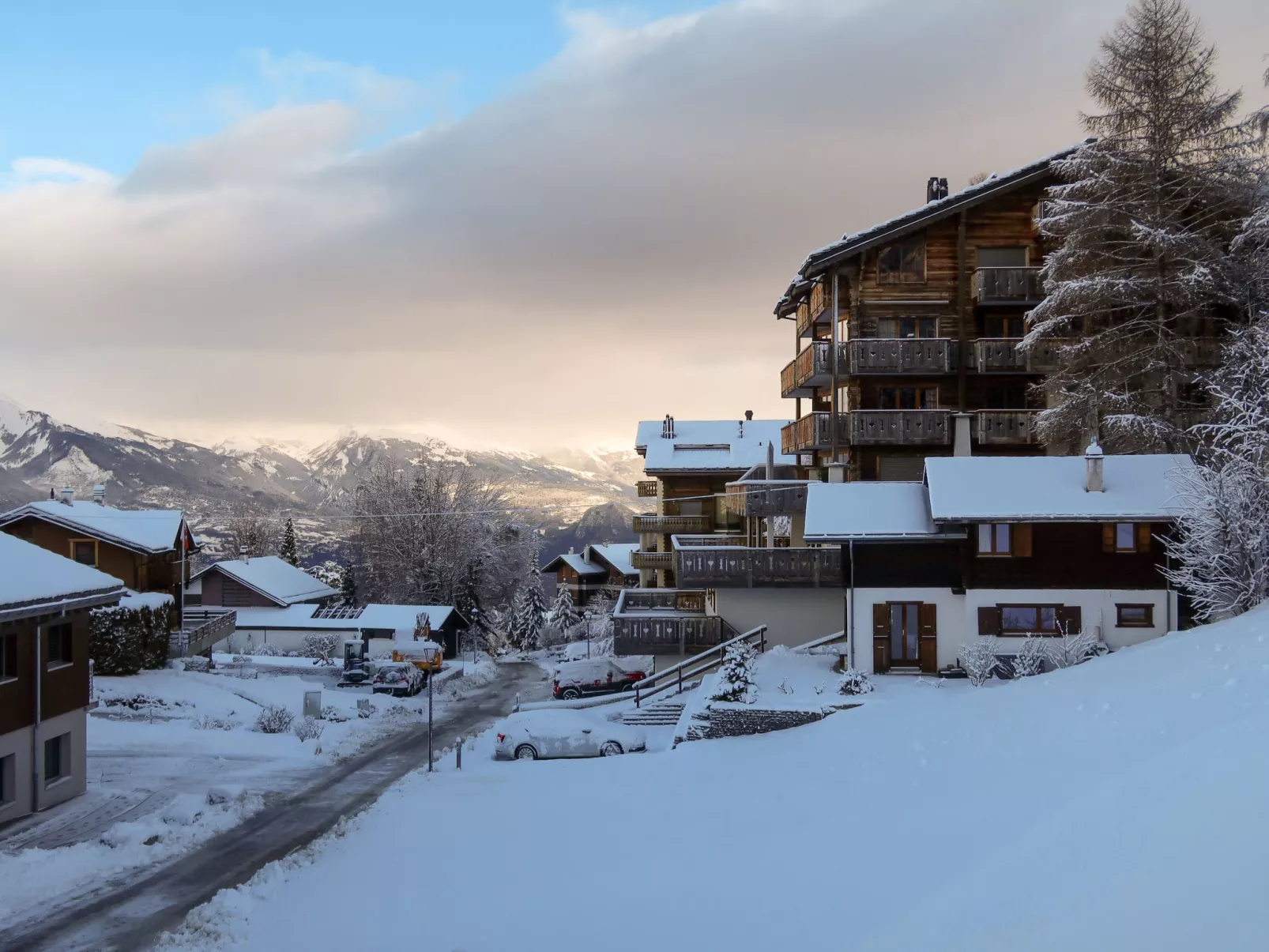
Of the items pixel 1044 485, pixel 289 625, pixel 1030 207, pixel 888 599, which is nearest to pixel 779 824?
pixel 888 599

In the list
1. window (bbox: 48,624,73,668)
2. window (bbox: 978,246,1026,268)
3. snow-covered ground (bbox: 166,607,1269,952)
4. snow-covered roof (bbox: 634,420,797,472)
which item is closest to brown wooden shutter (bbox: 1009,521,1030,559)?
snow-covered ground (bbox: 166,607,1269,952)

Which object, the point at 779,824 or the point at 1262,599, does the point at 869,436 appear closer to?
the point at 1262,599

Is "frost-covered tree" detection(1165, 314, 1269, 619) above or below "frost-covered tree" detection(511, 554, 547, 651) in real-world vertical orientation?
above

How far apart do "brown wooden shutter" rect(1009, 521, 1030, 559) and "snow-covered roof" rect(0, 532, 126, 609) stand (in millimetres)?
24290

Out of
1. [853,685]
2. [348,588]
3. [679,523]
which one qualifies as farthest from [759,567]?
[348,588]

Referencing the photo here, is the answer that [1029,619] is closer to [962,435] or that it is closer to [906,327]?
[962,435]

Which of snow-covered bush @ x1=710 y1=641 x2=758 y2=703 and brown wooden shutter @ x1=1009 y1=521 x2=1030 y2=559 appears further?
brown wooden shutter @ x1=1009 y1=521 x2=1030 y2=559

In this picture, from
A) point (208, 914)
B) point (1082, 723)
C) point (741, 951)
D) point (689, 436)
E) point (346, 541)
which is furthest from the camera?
point (346, 541)

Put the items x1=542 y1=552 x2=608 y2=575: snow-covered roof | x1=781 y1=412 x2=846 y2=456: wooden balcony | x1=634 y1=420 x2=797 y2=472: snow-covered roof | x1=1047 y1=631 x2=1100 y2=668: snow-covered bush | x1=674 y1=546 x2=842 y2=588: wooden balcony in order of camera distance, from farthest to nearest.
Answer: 1. x1=542 y1=552 x2=608 y2=575: snow-covered roof
2. x1=634 y1=420 x2=797 y2=472: snow-covered roof
3. x1=781 y1=412 x2=846 y2=456: wooden balcony
4. x1=674 y1=546 x2=842 y2=588: wooden balcony
5. x1=1047 y1=631 x2=1100 y2=668: snow-covered bush

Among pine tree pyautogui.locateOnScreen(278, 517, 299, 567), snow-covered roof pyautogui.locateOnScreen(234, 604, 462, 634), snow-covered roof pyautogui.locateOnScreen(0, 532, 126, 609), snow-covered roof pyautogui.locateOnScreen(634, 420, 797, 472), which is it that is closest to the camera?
snow-covered roof pyautogui.locateOnScreen(0, 532, 126, 609)

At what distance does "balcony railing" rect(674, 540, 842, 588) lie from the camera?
3509cm

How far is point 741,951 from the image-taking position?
12906 mm

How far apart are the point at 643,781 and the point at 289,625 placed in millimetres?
44471

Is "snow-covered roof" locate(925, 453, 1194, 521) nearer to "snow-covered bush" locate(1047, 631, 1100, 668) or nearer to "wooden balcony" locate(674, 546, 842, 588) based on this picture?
"snow-covered bush" locate(1047, 631, 1100, 668)
